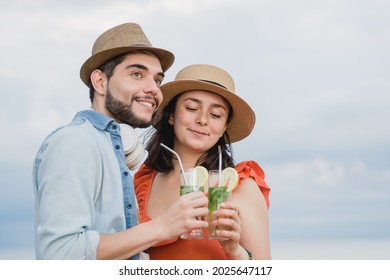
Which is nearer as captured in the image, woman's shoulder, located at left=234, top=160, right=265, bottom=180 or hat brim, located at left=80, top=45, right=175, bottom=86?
hat brim, located at left=80, top=45, right=175, bottom=86

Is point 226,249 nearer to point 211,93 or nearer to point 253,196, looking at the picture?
point 253,196

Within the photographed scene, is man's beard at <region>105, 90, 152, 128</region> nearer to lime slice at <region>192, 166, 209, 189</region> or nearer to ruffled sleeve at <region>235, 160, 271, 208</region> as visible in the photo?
lime slice at <region>192, 166, 209, 189</region>

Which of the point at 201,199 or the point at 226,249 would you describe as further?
the point at 226,249

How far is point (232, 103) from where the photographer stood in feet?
19.4

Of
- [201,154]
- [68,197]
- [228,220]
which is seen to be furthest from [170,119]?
[68,197]

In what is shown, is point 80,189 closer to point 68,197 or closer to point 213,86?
point 68,197

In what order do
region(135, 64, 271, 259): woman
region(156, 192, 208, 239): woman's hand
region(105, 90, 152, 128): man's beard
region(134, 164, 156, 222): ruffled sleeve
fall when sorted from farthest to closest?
1. region(134, 164, 156, 222): ruffled sleeve
2. region(135, 64, 271, 259): woman
3. region(105, 90, 152, 128): man's beard
4. region(156, 192, 208, 239): woman's hand

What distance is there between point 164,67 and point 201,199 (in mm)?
1817

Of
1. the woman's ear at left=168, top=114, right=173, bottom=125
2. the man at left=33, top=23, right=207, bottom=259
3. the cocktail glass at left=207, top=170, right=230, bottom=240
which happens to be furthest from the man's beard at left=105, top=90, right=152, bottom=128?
the woman's ear at left=168, top=114, right=173, bottom=125

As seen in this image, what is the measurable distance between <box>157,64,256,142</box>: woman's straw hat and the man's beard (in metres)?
0.96

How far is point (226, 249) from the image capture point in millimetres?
4855

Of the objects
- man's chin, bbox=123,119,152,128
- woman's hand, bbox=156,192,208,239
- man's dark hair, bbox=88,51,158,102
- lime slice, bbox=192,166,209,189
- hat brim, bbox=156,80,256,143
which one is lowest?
woman's hand, bbox=156,192,208,239

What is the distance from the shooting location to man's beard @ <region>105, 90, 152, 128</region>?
4.82 m
